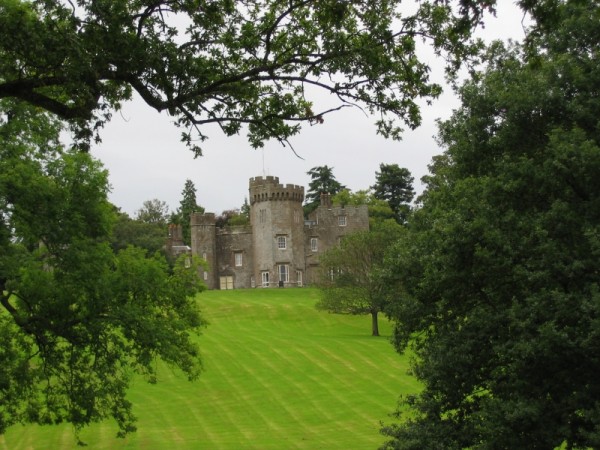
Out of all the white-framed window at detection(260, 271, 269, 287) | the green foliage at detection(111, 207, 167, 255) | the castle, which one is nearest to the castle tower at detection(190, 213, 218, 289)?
the castle

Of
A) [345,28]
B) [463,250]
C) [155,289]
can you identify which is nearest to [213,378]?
[155,289]

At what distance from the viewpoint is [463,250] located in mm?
20281

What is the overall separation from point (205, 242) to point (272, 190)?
982 centimetres

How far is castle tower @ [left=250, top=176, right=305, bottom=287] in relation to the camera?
8462cm

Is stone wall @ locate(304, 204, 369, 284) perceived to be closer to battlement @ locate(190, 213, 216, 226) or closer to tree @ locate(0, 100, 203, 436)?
battlement @ locate(190, 213, 216, 226)

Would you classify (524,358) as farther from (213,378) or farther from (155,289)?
(213,378)

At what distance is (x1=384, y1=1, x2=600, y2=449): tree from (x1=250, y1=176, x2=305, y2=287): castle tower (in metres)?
61.4

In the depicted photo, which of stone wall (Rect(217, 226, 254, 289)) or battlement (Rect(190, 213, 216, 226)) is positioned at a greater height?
battlement (Rect(190, 213, 216, 226))

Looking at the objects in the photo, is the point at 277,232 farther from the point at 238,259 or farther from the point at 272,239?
the point at 238,259

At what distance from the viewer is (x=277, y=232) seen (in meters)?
84.6

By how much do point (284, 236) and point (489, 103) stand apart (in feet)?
209

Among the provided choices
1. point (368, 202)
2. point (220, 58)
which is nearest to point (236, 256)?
point (368, 202)

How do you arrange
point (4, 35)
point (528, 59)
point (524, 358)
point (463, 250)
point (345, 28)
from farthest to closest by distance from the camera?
point (463, 250) → point (524, 358) → point (345, 28) → point (4, 35) → point (528, 59)

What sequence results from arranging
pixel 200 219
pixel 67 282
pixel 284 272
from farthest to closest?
pixel 200 219 → pixel 284 272 → pixel 67 282
